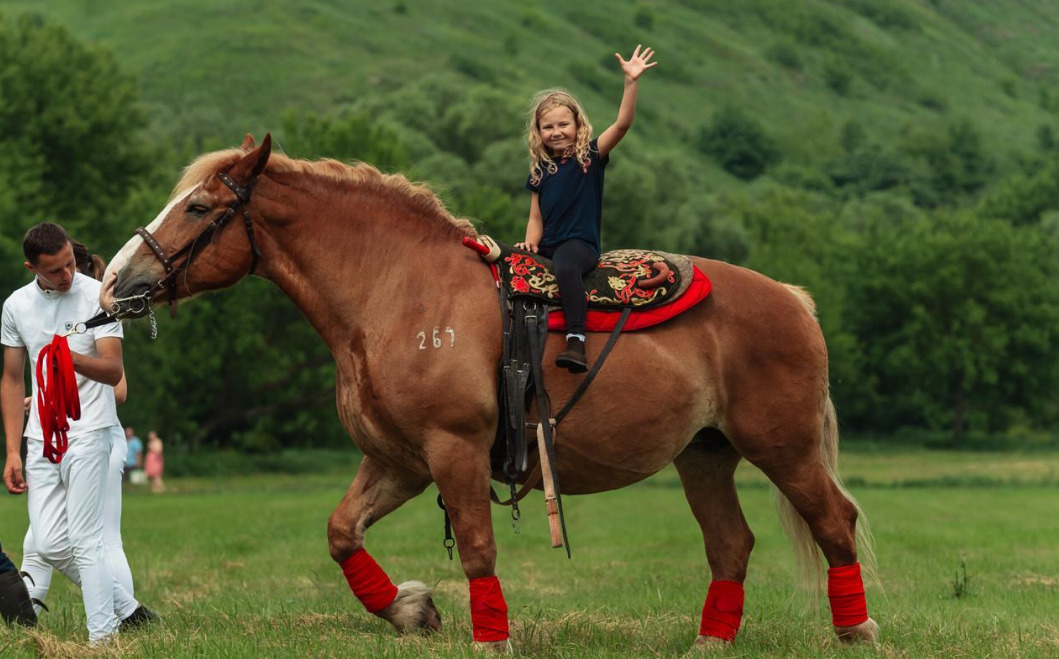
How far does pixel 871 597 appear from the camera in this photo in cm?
1266

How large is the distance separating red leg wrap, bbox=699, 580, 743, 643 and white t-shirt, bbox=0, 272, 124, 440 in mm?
4125

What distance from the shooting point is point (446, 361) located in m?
7.65

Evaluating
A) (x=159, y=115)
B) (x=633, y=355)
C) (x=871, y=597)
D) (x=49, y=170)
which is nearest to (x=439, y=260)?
(x=633, y=355)

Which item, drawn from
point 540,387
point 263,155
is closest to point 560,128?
point 540,387

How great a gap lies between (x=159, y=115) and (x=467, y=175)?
123 feet

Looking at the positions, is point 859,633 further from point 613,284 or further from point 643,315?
point 613,284

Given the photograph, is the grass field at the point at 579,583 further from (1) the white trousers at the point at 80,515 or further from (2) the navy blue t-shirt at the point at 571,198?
(2) the navy blue t-shirt at the point at 571,198

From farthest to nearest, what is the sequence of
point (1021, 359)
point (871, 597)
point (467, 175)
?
point (1021, 359) < point (467, 175) < point (871, 597)

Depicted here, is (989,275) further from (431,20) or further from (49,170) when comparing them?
(431,20)

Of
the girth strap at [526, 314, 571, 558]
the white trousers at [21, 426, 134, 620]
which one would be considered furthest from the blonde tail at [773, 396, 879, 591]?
the white trousers at [21, 426, 134, 620]

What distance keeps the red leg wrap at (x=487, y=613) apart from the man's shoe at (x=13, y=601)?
10.0ft

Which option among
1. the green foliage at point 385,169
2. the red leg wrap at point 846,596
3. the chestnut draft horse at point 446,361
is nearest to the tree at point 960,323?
the green foliage at point 385,169

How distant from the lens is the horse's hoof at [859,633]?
8.33 meters

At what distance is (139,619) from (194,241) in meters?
2.85
